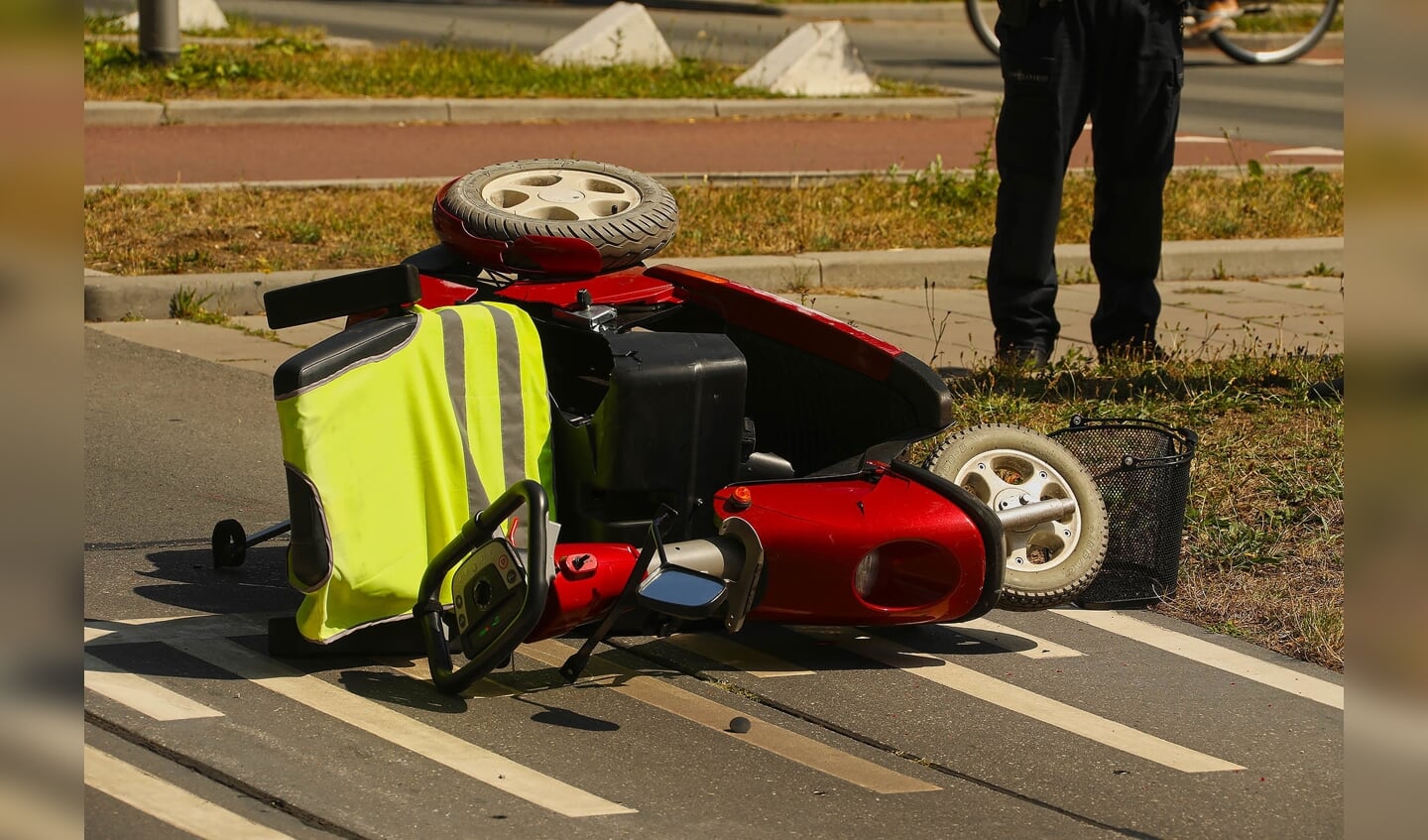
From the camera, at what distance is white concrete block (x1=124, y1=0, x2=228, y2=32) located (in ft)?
55.3

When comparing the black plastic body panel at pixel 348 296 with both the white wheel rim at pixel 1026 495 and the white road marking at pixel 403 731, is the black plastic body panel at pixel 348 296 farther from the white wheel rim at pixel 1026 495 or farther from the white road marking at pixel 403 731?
the white wheel rim at pixel 1026 495

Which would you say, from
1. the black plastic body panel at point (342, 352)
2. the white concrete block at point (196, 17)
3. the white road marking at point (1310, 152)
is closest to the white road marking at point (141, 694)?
the black plastic body panel at point (342, 352)

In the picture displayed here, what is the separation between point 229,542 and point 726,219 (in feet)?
16.8

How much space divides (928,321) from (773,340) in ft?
12.0

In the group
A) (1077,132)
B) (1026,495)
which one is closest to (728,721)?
(1026,495)

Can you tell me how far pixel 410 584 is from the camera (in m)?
3.93

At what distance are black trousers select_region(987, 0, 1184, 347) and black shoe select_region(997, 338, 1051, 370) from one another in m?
0.03

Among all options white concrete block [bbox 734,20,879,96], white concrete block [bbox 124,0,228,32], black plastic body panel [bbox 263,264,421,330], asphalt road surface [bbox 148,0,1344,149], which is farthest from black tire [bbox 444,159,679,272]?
white concrete block [bbox 124,0,228,32]

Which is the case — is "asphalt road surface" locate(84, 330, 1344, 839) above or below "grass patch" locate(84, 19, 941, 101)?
below

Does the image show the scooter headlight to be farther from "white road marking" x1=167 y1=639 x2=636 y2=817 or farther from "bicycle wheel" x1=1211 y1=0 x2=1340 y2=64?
"bicycle wheel" x1=1211 y1=0 x2=1340 y2=64

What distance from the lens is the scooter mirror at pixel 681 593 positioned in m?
3.71

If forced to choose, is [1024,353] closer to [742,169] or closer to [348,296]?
[348,296]

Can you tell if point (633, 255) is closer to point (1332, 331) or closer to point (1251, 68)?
point (1332, 331)
